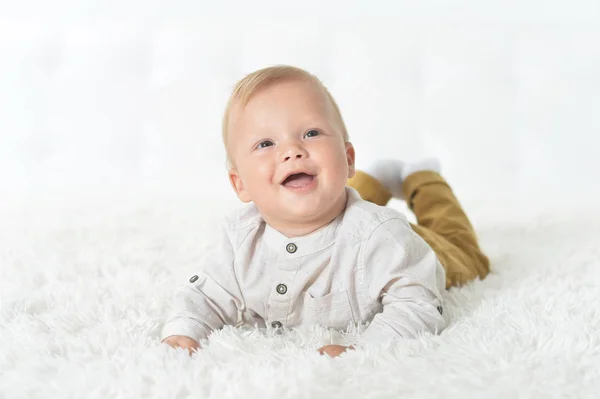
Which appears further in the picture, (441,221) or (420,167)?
(420,167)

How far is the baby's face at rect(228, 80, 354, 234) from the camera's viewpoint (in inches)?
39.1

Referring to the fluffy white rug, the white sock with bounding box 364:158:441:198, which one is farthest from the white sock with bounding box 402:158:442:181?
the fluffy white rug

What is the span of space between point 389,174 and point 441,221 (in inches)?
8.5

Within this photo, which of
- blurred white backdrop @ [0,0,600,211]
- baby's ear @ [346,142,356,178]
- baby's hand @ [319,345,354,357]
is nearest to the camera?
baby's hand @ [319,345,354,357]

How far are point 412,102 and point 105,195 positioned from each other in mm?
906

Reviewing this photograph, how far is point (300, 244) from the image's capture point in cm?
104

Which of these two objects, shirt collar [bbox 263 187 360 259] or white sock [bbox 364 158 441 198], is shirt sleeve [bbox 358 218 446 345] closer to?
shirt collar [bbox 263 187 360 259]

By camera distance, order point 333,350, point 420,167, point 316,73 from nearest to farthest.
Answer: point 333,350
point 420,167
point 316,73

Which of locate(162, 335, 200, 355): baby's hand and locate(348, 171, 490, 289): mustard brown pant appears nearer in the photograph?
locate(162, 335, 200, 355): baby's hand

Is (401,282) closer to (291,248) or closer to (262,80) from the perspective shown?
(291,248)

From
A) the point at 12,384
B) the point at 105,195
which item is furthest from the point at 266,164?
the point at 105,195

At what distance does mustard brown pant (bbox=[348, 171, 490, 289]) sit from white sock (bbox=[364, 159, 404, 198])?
1 cm

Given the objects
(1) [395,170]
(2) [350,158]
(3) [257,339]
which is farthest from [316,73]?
(3) [257,339]

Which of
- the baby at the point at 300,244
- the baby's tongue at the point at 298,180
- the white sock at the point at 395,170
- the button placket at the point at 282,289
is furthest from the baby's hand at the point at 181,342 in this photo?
the white sock at the point at 395,170
